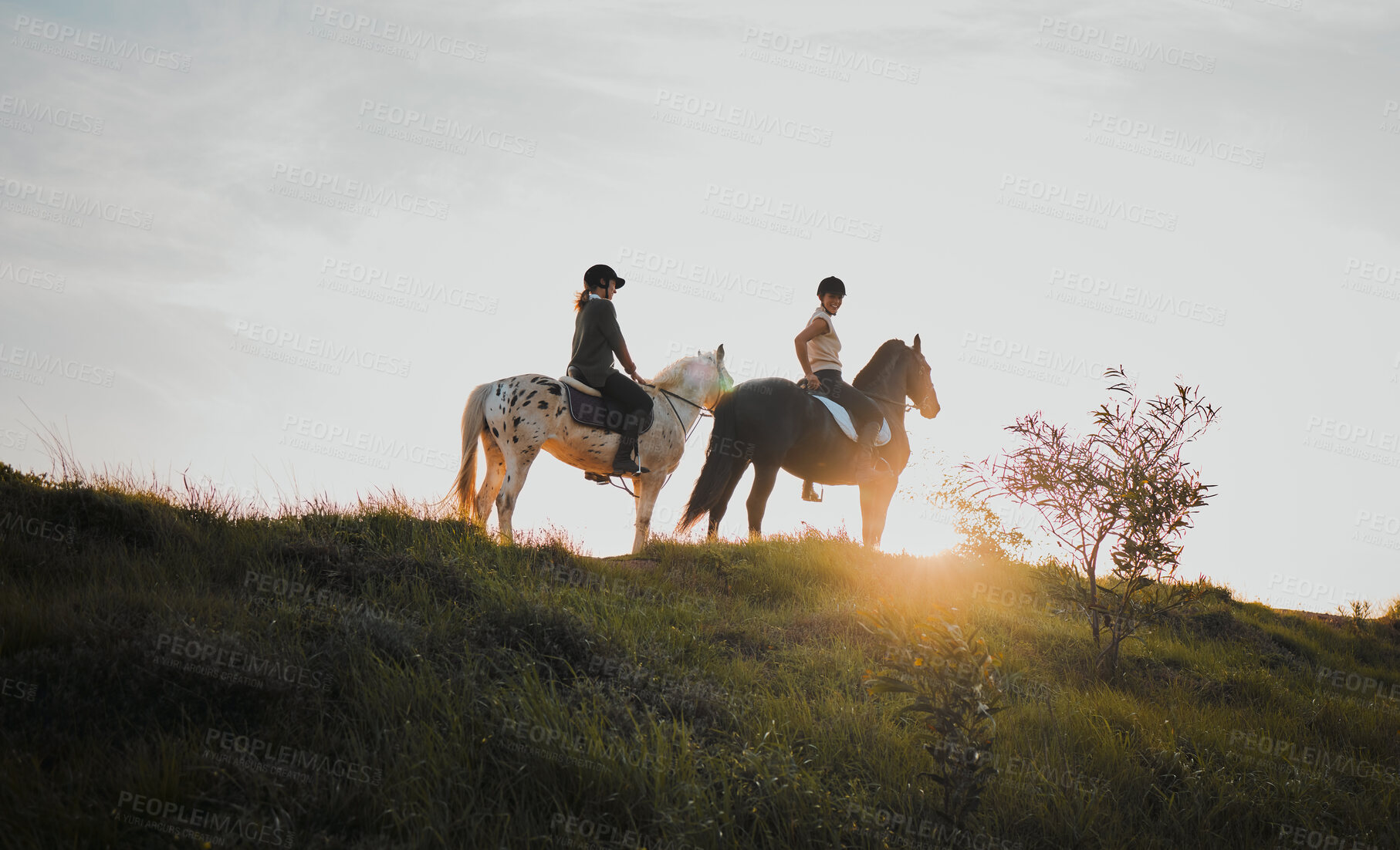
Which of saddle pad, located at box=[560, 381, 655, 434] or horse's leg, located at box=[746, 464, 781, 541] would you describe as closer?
saddle pad, located at box=[560, 381, 655, 434]

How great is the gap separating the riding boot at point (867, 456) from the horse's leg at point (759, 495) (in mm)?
1331

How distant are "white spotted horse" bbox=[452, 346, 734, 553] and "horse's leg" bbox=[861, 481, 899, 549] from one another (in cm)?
312

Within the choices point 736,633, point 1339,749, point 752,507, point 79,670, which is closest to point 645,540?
point 752,507

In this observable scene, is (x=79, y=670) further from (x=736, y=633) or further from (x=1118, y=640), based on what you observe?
(x=1118, y=640)

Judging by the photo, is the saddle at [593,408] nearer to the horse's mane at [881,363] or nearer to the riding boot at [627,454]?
A: the riding boot at [627,454]

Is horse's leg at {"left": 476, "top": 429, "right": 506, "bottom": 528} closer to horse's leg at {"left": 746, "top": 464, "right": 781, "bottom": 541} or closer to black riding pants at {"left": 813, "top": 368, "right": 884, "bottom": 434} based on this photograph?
horse's leg at {"left": 746, "top": 464, "right": 781, "bottom": 541}

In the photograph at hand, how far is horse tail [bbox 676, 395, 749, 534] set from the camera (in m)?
10.0

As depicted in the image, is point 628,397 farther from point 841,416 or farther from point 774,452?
point 841,416

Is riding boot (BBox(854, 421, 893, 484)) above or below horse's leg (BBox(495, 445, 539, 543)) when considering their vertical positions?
above

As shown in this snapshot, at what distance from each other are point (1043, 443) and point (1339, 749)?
3402 millimetres

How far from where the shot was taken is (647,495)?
34.0ft

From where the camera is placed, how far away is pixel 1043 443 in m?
7.79

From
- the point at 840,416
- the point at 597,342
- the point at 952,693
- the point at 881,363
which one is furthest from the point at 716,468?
the point at 952,693

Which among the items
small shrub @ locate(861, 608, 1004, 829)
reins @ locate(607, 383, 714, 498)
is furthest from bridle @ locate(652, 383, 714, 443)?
small shrub @ locate(861, 608, 1004, 829)
